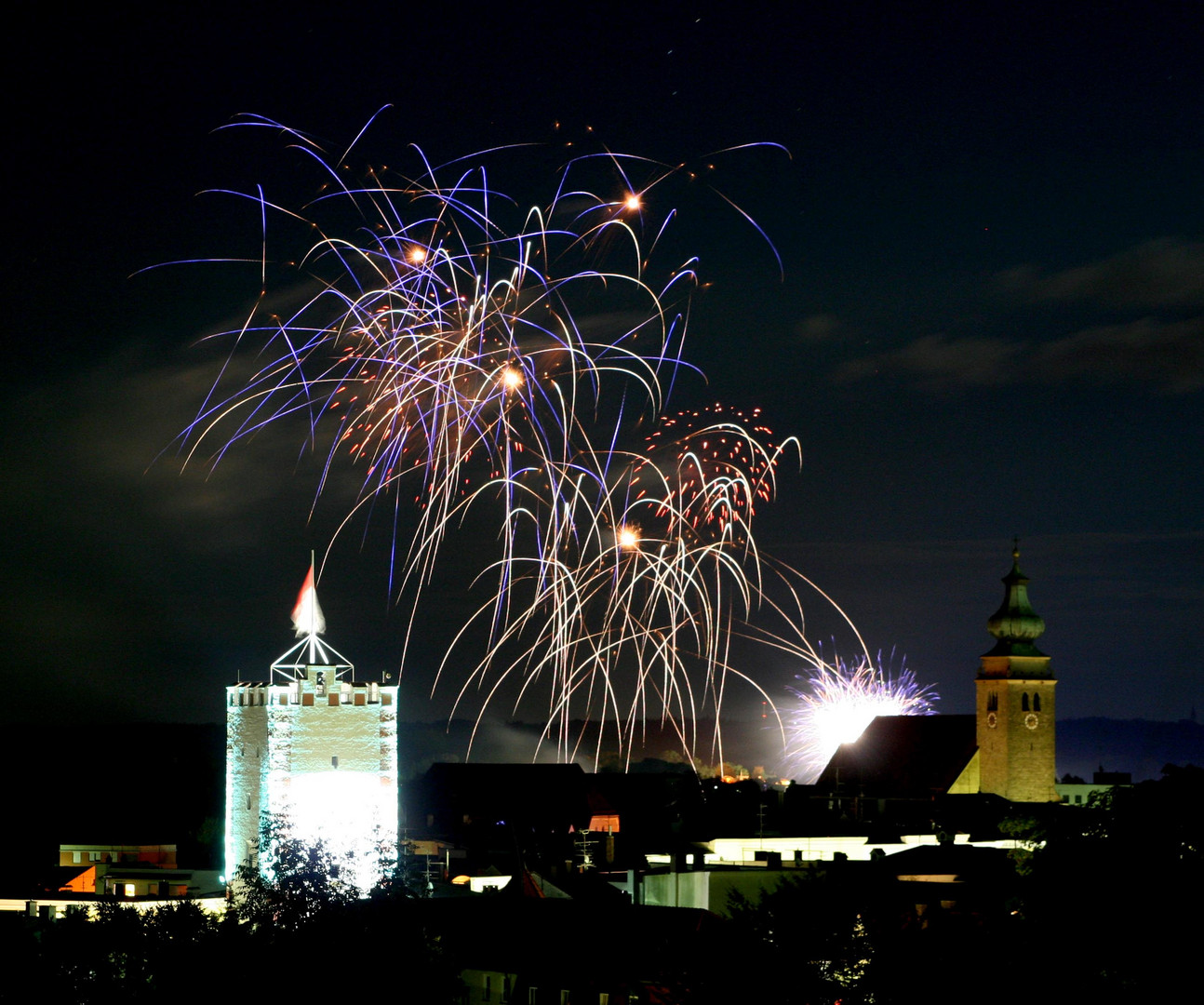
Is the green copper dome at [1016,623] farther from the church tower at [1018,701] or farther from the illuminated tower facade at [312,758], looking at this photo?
the illuminated tower facade at [312,758]

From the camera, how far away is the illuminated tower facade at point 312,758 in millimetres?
46688

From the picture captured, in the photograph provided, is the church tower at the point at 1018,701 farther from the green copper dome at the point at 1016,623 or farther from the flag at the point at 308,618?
the flag at the point at 308,618

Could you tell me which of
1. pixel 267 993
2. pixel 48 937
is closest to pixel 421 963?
pixel 267 993

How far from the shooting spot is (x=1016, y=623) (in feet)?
402

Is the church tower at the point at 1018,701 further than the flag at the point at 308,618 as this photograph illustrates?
Yes

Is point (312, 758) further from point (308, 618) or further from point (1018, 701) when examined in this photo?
point (1018, 701)

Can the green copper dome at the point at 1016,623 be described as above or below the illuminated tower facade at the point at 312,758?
above

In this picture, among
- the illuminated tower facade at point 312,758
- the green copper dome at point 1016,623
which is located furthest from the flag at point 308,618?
the green copper dome at point 1016,623

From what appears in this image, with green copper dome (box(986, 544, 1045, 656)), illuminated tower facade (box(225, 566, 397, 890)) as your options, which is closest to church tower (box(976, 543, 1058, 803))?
green copper dome (box(986, 544, 1045, 656))

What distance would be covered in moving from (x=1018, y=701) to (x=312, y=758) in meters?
83.5

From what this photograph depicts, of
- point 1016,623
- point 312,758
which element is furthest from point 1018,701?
point 312,758

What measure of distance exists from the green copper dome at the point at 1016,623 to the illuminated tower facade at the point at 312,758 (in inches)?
3205

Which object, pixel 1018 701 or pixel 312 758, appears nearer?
pixel 312 758

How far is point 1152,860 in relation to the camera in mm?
34188
